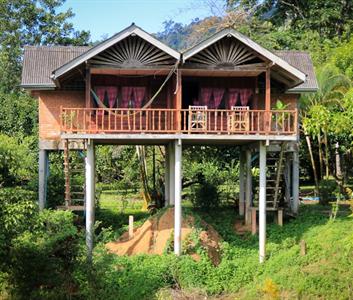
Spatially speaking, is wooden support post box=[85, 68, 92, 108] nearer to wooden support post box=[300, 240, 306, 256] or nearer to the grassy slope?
the grassy slope

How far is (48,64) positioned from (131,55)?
13.9 feet

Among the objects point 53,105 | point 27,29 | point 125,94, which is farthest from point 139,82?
point 27,29

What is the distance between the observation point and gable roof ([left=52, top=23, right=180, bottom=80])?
679 inches

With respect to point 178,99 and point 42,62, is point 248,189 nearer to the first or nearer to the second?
point 178,99

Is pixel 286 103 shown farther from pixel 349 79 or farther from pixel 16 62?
pixel 16 62

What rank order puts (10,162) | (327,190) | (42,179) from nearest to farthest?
(10,162) → (42,179) → (327,190)

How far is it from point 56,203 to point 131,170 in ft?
29.6

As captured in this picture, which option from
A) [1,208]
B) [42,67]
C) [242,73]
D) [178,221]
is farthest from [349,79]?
[1,208]

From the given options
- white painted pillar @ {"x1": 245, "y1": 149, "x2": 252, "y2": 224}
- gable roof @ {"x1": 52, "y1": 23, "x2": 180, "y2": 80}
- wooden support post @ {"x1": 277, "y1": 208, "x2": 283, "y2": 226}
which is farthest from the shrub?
gable roof @ {"x1": 52, "y1": 23, "x2": 180, "y2": 80}

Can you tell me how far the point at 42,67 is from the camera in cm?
2066

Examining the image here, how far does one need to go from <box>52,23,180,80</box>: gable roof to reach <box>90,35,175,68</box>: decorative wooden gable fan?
1.38ft

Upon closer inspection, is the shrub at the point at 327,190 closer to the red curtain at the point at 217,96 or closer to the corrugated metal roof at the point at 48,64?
the corrugated metal roof at the point at 48,64

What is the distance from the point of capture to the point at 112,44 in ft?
56.7

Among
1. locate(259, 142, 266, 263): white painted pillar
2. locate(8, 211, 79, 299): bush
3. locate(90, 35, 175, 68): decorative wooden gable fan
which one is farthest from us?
locate(259, 142, 266, 263): white painted pillar
